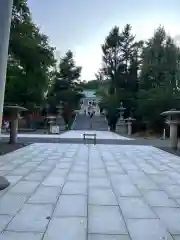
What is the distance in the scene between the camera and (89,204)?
332 centimetres

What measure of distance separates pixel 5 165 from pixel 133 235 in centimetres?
401

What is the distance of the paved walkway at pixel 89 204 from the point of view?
8.21ft

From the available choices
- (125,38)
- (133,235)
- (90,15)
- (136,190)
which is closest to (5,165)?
(136,190)

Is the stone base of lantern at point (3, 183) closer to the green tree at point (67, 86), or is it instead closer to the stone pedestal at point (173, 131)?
the stone pedestal at point (173, 131)

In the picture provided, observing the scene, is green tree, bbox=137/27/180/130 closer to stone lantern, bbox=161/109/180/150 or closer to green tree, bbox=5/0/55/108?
stone lantern, bbox=161/109/180/150

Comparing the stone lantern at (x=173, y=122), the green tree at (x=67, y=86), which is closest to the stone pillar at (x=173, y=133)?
the stone lantern at (x=173, y=122)

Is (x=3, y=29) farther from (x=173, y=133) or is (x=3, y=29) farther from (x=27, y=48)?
(x=173, y=133)

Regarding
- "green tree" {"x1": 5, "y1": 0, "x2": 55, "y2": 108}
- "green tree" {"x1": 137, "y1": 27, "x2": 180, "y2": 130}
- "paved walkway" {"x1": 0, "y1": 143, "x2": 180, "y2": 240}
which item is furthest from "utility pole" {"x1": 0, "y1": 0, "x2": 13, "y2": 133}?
"green tree" {"x1": 137, "y1": 27, "x2": 180, "y2": 130}

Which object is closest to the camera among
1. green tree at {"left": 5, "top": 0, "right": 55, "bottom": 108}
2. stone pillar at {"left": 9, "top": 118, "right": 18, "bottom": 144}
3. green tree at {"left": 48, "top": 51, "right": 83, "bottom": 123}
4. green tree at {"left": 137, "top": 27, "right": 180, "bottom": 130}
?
green tree at {"left": 5, "top": 0, "right": 55, "bottom": 108}

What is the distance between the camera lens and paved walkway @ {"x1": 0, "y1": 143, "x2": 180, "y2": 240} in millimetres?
2501

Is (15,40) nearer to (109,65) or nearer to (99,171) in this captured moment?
(99,171)

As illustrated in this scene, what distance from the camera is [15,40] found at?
30.1 feet

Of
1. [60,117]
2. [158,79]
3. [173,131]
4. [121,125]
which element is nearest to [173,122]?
[173,131]

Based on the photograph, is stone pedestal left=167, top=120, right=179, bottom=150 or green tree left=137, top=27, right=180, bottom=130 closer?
stone pedestal left=167, top=120, right=179, bottom=150
